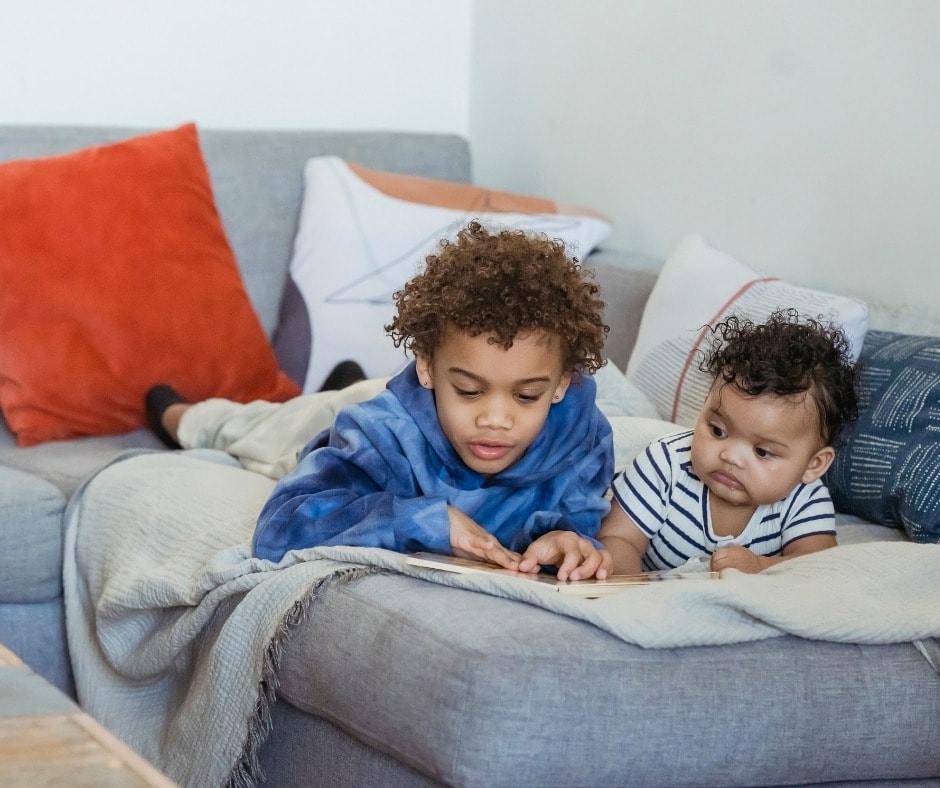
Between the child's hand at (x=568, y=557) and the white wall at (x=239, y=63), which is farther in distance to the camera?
the white wall at (x=239, y=63)

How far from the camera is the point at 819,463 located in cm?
172

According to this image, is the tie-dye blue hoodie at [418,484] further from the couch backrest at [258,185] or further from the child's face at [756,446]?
the couch backrest at [258,185]

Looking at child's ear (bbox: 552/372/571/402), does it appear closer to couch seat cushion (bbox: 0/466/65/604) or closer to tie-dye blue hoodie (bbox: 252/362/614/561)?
tie-dye blue hoodie (bbox: 252/362/614/561)

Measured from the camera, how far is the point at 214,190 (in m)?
2.67

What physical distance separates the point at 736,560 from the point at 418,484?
1.31 ft

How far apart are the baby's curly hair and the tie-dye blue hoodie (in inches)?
3.1

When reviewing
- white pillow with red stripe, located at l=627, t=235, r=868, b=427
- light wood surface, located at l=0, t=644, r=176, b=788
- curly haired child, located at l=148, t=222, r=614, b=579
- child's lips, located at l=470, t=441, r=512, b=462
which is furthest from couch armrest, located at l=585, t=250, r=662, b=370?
light wood surface, located at l=0, t=644, r=176, b=788

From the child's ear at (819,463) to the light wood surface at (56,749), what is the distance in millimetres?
1011

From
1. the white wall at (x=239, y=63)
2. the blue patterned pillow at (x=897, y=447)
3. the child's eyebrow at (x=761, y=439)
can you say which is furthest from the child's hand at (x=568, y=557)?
the white wall at (x=239, y=63)

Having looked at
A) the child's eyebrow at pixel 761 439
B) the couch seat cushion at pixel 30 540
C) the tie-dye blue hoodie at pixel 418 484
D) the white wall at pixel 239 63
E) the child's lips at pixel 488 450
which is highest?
the white wall at pixel 239 63

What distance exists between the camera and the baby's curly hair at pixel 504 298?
5.25 feet

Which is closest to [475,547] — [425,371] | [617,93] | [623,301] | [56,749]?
[425,371]

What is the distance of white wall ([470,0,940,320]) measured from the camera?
2.19 metres

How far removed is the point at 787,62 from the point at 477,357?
1.11m
